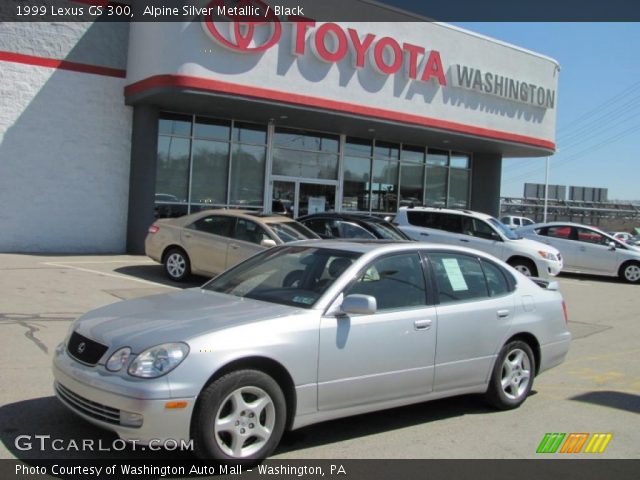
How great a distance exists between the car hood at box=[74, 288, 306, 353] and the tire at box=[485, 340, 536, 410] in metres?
2.20

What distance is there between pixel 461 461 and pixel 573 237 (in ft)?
49.9

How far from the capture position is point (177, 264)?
39.7ft

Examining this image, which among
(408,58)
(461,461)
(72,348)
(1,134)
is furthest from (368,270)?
(408,58)

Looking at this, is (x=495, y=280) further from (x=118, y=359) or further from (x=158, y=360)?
(x=118, y=359)

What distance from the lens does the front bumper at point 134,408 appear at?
12.5ft

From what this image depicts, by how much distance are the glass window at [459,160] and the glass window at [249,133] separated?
837cm

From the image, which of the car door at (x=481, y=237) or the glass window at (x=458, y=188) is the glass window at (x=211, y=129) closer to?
the car door at (x=481, y=237)

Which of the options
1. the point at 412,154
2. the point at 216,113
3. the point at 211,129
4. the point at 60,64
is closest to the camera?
the point at 60,64

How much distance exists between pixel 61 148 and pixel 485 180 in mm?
15385

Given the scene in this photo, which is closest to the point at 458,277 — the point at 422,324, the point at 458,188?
the point at 422,324

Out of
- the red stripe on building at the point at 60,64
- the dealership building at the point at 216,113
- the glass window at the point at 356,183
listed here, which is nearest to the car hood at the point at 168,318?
the dealership building at the point at 216,113

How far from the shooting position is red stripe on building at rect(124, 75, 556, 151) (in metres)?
14.3

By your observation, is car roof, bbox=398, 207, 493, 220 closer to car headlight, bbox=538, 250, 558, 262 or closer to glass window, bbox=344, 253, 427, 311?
car headlight, bbox=538, 250, 558, 262

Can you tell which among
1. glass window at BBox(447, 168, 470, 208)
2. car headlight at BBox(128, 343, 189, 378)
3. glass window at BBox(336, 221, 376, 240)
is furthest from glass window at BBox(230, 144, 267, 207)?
car headlight at BBox(128, 343, 189, 378)
